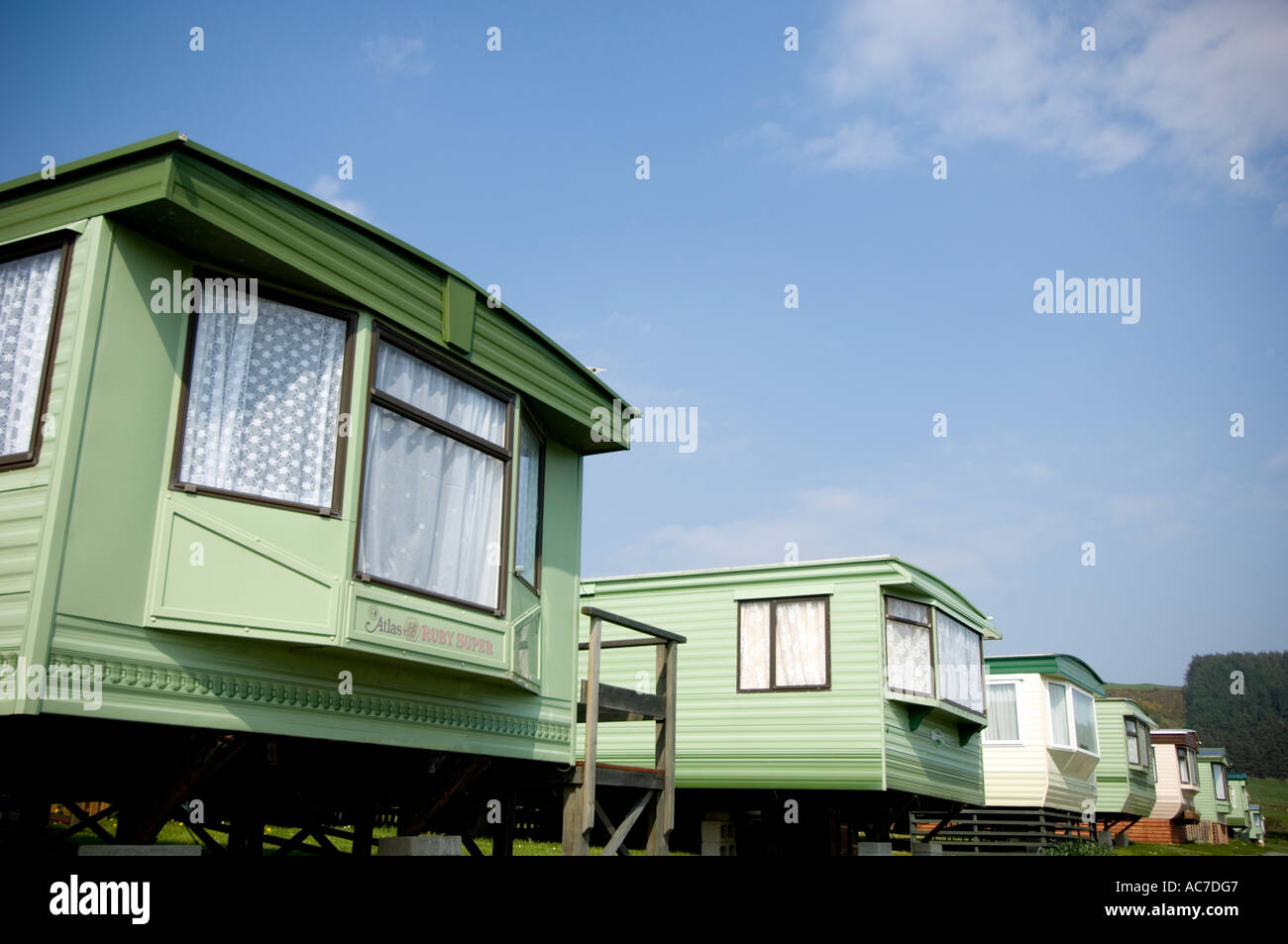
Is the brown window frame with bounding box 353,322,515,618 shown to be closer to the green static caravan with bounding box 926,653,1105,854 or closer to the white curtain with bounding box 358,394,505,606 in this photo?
the white curtain with bounding box 358,394,505,606

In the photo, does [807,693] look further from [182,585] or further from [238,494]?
[182,585]

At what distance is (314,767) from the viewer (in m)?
8.16

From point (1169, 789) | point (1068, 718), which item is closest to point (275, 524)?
point (1068, 718)

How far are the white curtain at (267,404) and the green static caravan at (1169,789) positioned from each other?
3437 cm

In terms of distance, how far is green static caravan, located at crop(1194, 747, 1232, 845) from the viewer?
40.5m

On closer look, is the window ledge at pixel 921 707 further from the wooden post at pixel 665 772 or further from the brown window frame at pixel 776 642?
the wooden post at pixel 665 772

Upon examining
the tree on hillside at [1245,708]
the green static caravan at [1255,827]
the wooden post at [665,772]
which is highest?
the tree on hillside at [1245,708]

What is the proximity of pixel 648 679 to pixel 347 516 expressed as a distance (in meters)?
9.72

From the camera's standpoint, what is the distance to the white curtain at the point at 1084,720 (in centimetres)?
2427

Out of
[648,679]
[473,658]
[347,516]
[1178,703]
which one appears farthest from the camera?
[1178,703]

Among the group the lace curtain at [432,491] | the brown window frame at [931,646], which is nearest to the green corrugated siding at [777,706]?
the brown window frame at [931,646]

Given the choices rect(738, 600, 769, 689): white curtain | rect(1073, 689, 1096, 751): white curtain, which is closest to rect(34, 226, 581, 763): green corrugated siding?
rect(738, 600, 769, 689): white curtain
